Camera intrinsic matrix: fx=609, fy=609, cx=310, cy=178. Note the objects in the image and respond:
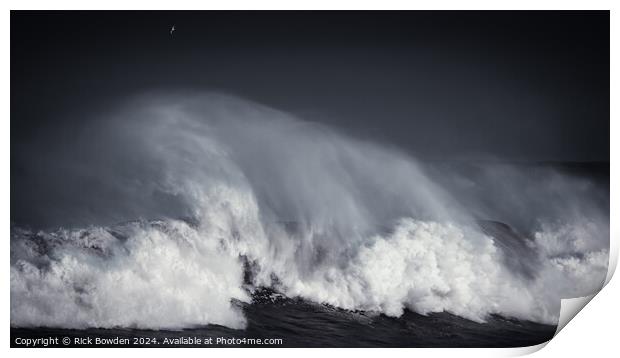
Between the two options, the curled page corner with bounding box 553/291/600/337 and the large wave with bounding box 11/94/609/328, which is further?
the curled page corner with bounding box 553/291/600/337

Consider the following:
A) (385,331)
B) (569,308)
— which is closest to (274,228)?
(385,331)

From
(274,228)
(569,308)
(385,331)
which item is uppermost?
(274,228)

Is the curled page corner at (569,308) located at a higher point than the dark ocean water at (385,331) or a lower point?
higher

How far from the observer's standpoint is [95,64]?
4961mm

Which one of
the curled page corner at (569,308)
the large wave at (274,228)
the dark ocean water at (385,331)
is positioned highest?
the large wave at (274,228)

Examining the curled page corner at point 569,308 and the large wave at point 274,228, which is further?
the curled page corner at point 569,308

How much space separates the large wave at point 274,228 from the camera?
15.9 feet

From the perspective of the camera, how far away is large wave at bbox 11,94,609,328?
4.86 m

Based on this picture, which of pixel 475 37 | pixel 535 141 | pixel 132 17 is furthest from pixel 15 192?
pixel 535 141

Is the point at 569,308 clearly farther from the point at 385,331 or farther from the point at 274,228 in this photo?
the point at 274,228

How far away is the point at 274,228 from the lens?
16.5ft

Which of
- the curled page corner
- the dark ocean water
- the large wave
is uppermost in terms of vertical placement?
the large wave
